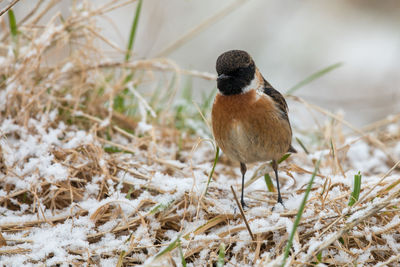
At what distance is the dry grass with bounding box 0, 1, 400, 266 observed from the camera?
260cm

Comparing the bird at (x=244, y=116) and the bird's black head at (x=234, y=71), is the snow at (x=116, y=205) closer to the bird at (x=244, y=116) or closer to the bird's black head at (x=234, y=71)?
the bird at (x=244, y=116)

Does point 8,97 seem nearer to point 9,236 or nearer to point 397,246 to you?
point 9,236

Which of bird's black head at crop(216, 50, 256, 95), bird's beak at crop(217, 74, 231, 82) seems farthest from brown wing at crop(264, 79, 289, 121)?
bird's beak at crop(217, 74, 231, 82)

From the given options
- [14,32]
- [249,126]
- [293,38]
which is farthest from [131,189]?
[293,38]

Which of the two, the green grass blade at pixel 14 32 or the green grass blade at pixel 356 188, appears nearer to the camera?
the green grass blade at pixel 356 188

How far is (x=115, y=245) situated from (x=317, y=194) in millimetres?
1273

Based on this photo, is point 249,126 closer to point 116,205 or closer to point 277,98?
point 277,98

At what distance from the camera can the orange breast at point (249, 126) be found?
316 centimetres

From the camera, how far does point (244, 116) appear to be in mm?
3154

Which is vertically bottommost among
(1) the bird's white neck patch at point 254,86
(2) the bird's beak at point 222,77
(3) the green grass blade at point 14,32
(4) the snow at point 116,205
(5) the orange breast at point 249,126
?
(4) the snow at point 116,205

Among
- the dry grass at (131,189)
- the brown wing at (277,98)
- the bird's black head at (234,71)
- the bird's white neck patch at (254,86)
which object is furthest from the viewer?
the brown wing at (277,98)

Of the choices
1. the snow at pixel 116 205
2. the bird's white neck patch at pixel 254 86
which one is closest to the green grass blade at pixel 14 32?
the snow at pixel 116 205

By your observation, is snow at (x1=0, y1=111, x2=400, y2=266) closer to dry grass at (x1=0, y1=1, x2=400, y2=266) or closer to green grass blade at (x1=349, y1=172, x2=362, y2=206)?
dry grass at (x1=0, y1=1, x2=400, y2=266)

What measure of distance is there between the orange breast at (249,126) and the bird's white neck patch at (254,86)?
3cm
